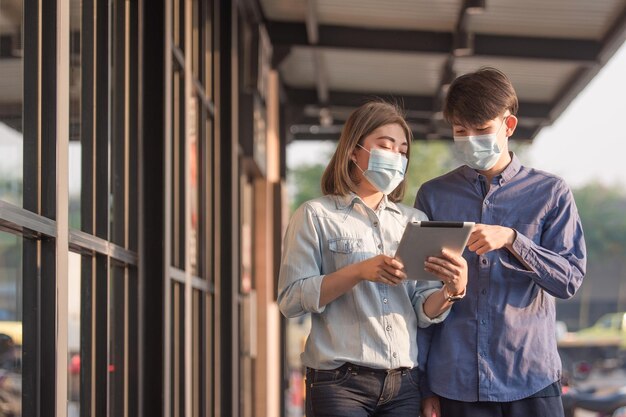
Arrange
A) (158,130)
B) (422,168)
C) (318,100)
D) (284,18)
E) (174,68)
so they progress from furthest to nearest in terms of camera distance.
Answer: (422,168) < (318,100) < (284,18) < (174,68) < (158,130)

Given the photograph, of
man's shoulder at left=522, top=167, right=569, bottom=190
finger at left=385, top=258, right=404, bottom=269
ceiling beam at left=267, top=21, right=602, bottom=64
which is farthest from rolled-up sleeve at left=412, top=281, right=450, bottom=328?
ceiling beam at left=267, top=21, right=602, bottom=64

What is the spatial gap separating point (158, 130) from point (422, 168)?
32.5 metres

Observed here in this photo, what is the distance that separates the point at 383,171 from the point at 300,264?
0.34 metres

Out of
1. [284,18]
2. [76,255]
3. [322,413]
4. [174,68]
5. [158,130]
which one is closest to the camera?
[322,413]

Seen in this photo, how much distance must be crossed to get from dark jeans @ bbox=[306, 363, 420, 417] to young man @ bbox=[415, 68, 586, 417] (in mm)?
143

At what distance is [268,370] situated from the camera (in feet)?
32.3

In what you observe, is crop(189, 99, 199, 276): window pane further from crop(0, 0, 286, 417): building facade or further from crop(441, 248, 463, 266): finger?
crop(441, 248, 463, 266): finger

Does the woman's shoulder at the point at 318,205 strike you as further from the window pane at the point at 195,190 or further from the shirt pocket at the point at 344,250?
the window pane at the point at 195,190

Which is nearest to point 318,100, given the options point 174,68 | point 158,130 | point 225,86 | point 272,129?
point 272,129

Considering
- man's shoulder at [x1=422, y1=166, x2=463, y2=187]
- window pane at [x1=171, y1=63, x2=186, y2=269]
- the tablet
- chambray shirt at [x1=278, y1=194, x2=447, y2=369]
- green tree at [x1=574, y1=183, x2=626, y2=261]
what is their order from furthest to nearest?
green tree at [x1=574, y1=183, x2=626, y2=261] → window pane at [x1=171, y1=63, x2=186, y2=269] → man's shoulder at [x1=422, y1=166, x2=463, y2=187] → chambray shirt at [x1=278, y1=194, x2=447, y2=369] → the tablet

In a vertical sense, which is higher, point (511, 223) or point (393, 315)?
point (511, 223)

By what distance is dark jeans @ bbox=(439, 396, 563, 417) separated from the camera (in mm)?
3057

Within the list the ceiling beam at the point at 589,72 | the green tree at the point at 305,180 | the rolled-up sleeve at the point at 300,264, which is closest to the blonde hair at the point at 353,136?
the rolled-up sleeve at the point at 300,264

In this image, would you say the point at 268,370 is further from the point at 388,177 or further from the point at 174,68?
the point at 388,177
